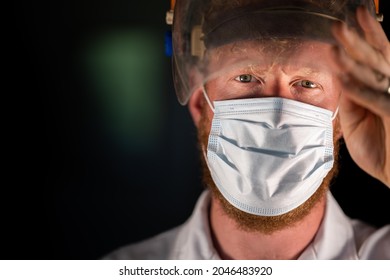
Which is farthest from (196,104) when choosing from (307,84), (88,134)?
(88,134)

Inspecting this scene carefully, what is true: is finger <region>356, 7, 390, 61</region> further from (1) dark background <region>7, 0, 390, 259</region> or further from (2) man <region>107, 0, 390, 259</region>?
(1) dark background <region>7, 0, 390, 259</region>

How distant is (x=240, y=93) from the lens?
179 cm

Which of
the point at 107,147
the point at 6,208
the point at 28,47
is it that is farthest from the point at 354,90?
the point at 6,208

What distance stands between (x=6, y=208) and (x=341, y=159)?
1.45 meters

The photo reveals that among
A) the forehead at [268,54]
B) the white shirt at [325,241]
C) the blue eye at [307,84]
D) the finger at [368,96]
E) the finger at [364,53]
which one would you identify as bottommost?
the white shirt at [325,241]

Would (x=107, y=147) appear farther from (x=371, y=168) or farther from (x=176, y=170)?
(x=371, y=168)

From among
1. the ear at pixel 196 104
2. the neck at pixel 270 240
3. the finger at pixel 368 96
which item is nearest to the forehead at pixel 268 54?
the finger at pixel 368 96

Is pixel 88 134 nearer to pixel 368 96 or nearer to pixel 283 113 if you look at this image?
pixel 283 113

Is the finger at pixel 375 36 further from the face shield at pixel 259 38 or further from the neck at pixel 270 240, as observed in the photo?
the neck at pixel 270 240

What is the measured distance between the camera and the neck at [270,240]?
194 centimetres

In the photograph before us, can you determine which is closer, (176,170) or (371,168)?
(371,168)

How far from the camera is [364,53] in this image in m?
1.41

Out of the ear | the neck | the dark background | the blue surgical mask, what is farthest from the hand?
the dark background

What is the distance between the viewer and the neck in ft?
6.37
